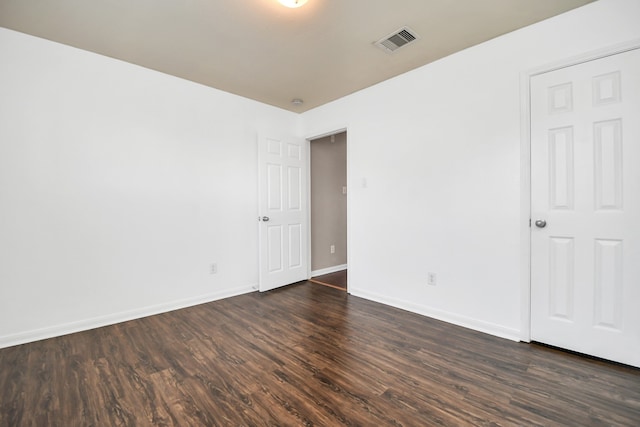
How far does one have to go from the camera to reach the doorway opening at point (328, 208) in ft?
14.8

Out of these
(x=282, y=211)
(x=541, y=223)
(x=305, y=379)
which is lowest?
(x=305, y=379)

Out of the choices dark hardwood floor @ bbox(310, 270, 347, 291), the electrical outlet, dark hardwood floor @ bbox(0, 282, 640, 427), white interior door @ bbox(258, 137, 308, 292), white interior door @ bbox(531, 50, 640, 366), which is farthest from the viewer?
dark hardwood floor @ bbox(310, 270, 347, 291)

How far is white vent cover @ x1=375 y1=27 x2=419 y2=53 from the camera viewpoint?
2.29 meters

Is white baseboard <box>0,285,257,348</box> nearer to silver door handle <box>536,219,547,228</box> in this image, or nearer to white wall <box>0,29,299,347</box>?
white wall <box>0,29,299,347</box>

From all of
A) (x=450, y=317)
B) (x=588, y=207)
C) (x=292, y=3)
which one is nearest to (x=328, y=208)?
(x=450, y=317)

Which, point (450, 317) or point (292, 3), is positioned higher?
A: point (292, 3)

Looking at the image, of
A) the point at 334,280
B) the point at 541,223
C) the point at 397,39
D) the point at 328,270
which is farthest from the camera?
the point at 328,270

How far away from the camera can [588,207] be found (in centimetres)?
203

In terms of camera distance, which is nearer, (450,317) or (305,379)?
(305,379)

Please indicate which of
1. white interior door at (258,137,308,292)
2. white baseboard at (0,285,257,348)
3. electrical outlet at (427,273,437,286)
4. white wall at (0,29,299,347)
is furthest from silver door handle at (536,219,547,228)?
white baseboard at (0,285,257,348)

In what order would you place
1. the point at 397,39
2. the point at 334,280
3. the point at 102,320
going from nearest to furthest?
1. the point at 397,39
2. the point at 102,320
3. the point at 334,280

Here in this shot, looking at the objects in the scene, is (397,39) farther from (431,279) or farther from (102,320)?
(102,320)

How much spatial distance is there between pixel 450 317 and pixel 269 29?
3000mm

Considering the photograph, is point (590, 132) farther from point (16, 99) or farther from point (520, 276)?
point (16, 99)
